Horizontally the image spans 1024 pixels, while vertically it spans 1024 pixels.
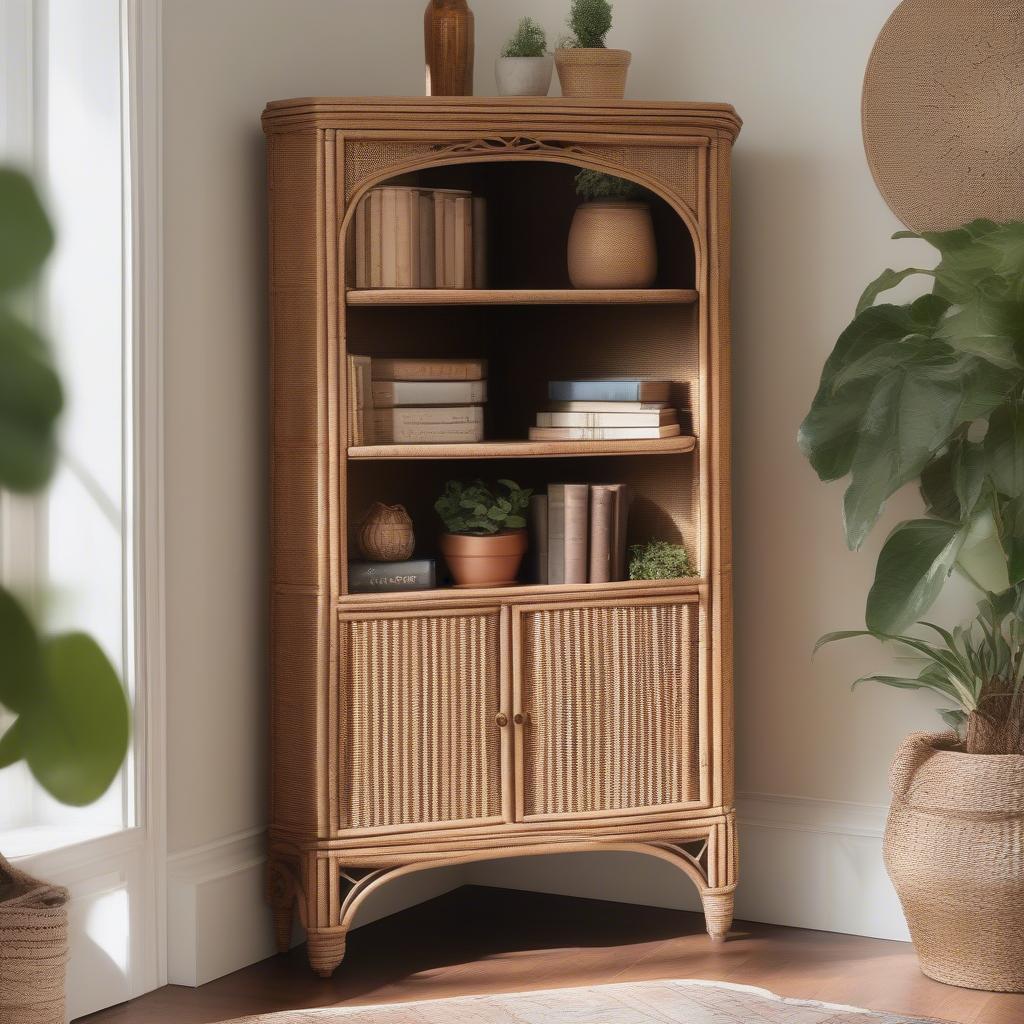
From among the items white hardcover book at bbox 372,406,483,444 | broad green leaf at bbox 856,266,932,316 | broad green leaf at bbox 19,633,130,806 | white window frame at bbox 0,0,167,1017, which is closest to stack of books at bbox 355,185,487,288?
white hardcover book at bbox 372,406,483,444

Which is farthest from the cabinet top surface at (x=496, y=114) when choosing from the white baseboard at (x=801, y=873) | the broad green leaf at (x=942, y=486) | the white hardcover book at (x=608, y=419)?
the white baseboard at (x=801, y=873)

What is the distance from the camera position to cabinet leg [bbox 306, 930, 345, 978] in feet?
8.77

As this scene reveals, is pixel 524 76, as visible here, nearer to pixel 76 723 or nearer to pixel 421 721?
pixel 421 721

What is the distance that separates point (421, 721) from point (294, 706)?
0.84 ft

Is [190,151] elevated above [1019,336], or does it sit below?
above

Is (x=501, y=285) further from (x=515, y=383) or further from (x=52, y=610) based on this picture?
(x=52, y=610)

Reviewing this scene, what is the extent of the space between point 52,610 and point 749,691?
292 centimetres

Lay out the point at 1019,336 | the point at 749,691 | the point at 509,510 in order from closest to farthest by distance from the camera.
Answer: the point at 1019,336 → the point at 509,510 → the point at 749,691

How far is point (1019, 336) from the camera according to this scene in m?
2.42

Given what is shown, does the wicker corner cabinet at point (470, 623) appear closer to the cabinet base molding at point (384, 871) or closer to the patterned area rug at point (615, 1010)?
the cabinet base molding at point (384, 871)

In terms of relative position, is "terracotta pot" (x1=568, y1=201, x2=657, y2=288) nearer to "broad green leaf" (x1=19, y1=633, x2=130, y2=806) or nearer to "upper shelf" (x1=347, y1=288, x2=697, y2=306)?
"upper shelf" (x1=347, y1=288, x2=697, y2=306)

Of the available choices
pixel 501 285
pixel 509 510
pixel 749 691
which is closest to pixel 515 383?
pixel 501 285

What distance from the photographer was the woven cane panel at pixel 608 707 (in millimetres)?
2816

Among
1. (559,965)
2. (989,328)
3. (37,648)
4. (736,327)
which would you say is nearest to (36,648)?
(37,648)
